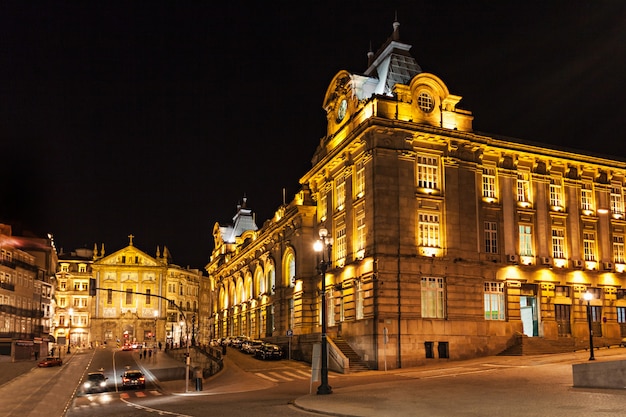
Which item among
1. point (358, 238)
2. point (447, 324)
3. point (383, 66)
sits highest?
point (383, 66)

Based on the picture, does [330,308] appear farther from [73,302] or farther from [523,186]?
[73,302]

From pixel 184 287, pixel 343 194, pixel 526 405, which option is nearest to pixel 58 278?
pixel 184 287

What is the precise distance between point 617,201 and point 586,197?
3643 millimetres

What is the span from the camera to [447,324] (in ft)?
160

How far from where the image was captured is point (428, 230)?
5053 cm

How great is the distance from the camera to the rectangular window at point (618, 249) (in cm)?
5803

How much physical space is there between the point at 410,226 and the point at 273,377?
14.5 m

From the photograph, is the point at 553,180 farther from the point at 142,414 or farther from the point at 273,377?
the point at 142,414

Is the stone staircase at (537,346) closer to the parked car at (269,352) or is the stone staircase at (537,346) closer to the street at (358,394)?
the street at (358,394)

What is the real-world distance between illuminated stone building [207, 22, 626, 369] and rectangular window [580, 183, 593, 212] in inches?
4.0

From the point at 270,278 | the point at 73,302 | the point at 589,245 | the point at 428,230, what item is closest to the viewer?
the point at 428,230

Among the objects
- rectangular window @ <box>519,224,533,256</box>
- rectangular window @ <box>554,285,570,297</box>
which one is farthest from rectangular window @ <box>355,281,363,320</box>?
rectangular window @ <box>554,285,570,297</box>

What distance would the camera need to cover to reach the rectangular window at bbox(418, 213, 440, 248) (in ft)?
165

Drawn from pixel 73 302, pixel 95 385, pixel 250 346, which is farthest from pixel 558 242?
pixel 73 302
